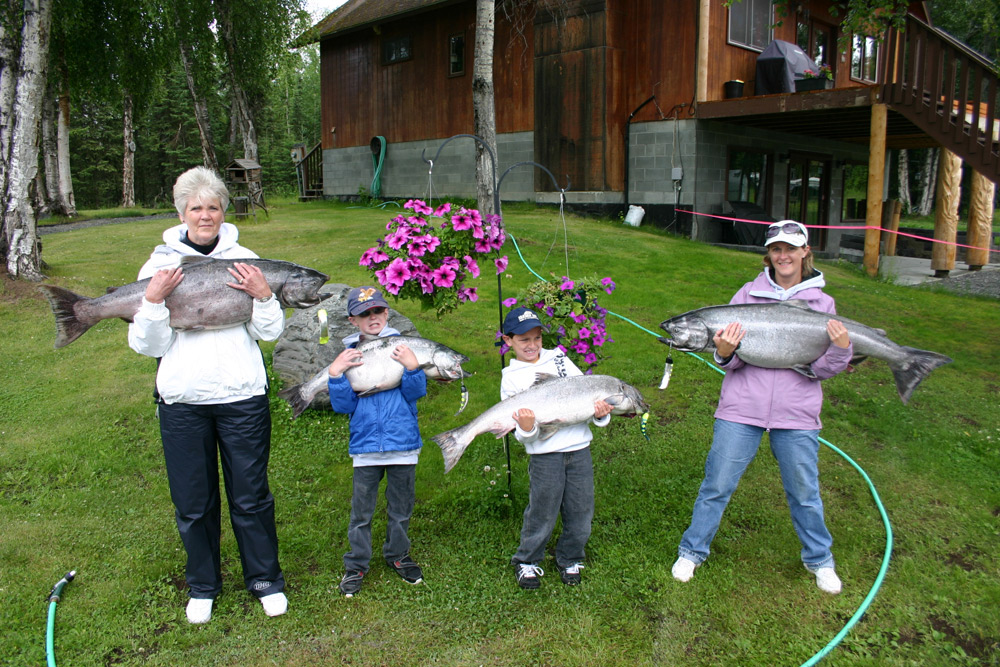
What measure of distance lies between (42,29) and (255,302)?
8589mm

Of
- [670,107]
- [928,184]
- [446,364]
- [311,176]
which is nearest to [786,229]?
[446,364]

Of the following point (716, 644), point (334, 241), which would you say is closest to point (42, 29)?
point (334, 241)

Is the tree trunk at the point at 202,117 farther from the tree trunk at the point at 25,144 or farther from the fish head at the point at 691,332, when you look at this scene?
the fish head at the point at 691,332

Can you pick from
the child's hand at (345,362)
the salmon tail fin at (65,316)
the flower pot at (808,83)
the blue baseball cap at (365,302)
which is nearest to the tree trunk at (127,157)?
the flower pot at (808,83)

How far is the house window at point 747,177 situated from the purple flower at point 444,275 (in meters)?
12.6

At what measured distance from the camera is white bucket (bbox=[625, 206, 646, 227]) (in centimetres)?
1516

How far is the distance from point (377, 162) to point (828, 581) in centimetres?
1918

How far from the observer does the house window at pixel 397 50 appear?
64.1 feet

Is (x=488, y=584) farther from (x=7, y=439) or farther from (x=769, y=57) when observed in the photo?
(x=769, y=57)

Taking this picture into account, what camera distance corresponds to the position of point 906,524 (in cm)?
439

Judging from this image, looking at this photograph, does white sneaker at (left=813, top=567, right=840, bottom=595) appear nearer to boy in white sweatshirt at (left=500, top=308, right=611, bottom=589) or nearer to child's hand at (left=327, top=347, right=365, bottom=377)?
boy in white sweatshirt at (left=500, top=308, right=611, bottom=589)

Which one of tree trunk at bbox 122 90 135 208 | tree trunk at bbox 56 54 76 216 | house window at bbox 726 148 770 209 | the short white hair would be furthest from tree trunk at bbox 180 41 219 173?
the short white hair

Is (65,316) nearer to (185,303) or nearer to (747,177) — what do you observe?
(185,303)

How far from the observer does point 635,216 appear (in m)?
15.2
